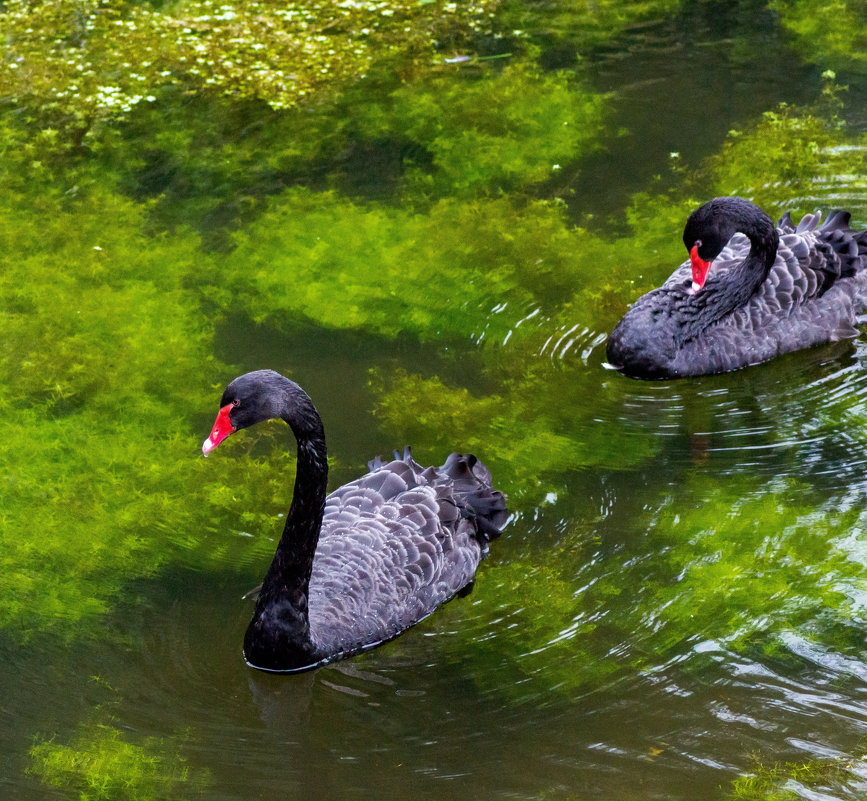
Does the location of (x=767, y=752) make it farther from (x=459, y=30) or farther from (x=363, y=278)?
(x=459, y=30)

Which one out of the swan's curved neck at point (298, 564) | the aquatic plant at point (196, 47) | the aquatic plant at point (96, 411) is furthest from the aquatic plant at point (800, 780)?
the aquatic plant at point (196, 47)

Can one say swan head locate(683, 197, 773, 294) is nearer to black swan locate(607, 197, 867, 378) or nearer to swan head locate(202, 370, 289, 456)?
black swan locate(607, 197, 867, 378)

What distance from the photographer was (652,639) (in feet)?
14.5

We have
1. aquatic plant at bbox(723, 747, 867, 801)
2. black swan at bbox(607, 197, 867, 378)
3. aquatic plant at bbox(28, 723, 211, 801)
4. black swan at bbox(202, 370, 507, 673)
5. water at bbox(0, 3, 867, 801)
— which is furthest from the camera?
black swan at bbox(607, 197, 867, 378)

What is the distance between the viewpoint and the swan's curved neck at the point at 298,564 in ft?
13.9

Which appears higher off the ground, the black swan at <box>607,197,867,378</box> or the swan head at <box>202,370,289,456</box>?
the swan head at <box>202,370,289,456</box>

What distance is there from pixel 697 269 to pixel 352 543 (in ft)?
7.50

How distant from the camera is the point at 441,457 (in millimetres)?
5371

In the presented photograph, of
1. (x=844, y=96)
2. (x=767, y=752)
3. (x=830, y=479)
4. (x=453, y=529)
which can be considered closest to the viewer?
(x=767, y=752)

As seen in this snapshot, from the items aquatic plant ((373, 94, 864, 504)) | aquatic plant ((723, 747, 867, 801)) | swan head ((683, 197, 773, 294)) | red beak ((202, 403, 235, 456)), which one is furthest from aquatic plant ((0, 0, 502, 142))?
aquatic plant ((723, 747, 867, 801))

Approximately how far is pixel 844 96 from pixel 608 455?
3.85 m

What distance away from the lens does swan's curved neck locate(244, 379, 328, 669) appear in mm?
4223

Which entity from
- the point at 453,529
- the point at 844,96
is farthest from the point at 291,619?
the point at 844,96

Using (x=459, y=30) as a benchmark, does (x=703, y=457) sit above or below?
below
